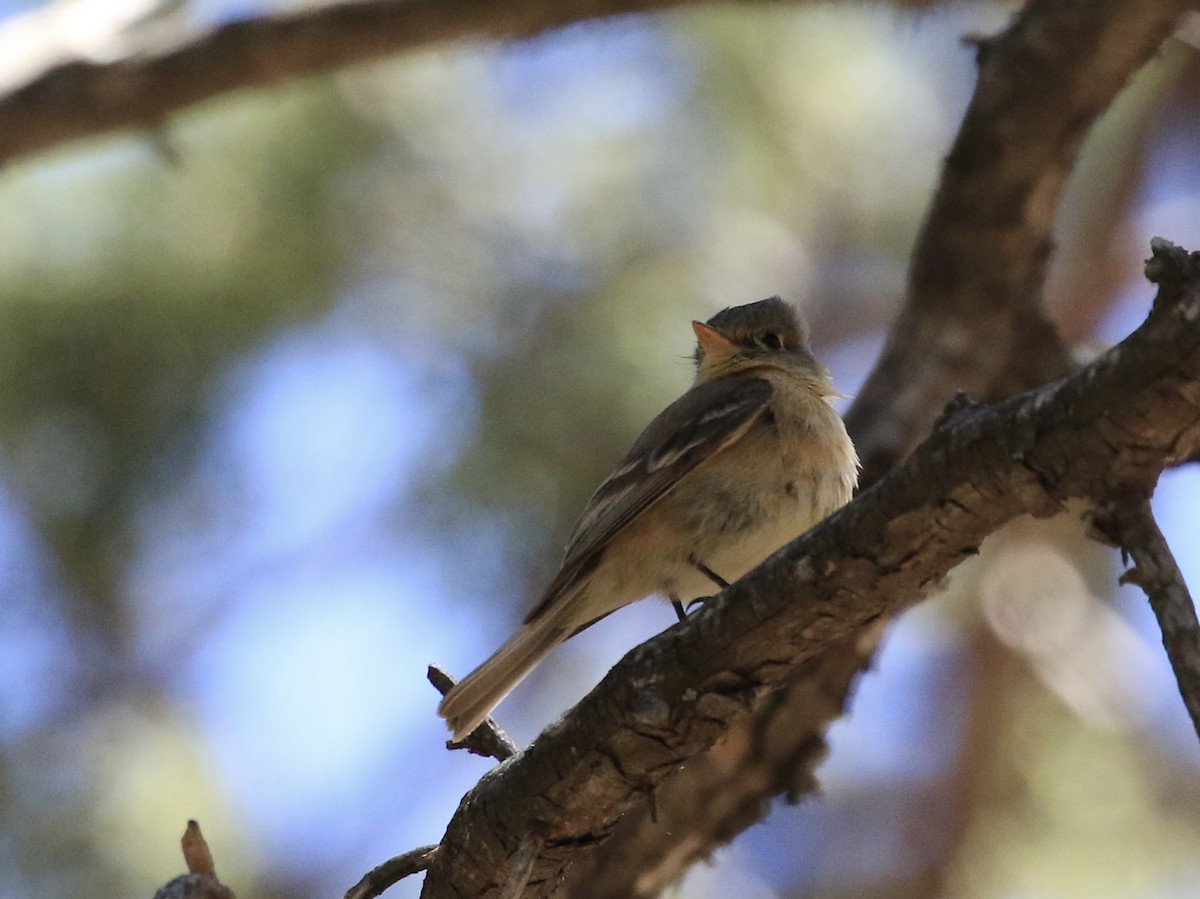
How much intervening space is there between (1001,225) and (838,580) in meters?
3.12

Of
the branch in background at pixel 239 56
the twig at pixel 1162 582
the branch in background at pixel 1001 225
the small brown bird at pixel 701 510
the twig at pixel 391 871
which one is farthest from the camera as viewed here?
the branch in background at pixel 239 56

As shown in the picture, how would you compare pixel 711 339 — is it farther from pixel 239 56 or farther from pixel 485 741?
pixel 485 741

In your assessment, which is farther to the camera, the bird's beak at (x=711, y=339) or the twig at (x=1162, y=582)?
the bird's beak at (x=711, y=339)

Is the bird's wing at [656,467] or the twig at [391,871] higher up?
the bird's wing at [656,467]

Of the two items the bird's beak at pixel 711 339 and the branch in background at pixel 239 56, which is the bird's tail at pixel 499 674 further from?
the branch in background at pixel 239 56

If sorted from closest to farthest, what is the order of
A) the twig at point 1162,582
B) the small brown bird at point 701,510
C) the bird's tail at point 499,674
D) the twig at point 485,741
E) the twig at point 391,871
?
the twig at point 1162,582 < the twig at point 391,871 < the twig at point 485,741 < the bird's tail at point 499,674 < the small brown bird at point 701,510

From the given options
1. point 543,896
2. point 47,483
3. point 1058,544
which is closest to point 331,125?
point 47,483

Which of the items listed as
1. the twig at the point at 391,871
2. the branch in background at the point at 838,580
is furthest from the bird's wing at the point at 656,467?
the branch in background at the point at 838,580

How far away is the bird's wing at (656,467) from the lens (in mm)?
4266

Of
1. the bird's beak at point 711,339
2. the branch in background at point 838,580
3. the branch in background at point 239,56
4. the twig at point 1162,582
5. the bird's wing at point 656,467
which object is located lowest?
the twig at point 1162,582

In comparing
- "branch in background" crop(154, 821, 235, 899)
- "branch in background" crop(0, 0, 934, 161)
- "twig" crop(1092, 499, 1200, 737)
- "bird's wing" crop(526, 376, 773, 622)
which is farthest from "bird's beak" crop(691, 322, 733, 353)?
"twig" crop(1092, 499, 1200, 737)

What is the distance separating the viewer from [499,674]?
396cm

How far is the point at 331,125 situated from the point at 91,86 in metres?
1.77

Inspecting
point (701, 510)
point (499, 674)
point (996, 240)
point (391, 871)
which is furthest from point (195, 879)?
point (996, 240)
